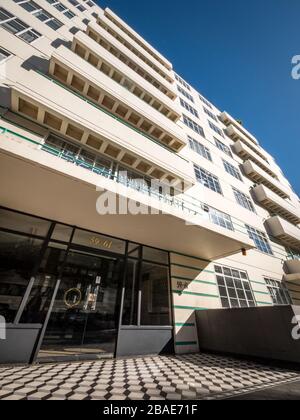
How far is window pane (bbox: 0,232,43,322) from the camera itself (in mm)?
5074

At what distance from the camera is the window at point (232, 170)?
16106mm

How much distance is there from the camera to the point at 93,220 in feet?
20.7

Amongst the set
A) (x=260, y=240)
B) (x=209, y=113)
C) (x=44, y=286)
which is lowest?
(x=44, y=286)

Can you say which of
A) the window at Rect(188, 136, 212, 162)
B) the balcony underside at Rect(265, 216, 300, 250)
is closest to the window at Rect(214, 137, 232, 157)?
the window at Rect(188, 136, 212, 162)

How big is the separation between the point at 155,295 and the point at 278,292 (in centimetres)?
923

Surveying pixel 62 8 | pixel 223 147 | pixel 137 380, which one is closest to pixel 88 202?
pixel 137 380

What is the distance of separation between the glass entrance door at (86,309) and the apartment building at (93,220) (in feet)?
0.11

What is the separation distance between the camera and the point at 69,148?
7.29m

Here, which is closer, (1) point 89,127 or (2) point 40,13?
(1) point 89,127

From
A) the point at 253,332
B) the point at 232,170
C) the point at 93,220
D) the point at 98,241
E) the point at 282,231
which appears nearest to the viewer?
the point at 253,332

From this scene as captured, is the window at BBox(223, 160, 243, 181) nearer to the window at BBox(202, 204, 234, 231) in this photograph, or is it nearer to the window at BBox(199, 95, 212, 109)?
the window at BBox(202, 204, 234, 231)

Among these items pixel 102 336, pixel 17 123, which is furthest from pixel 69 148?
pixel 102 336

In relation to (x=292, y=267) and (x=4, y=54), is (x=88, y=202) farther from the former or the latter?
(x=292, y=267)
